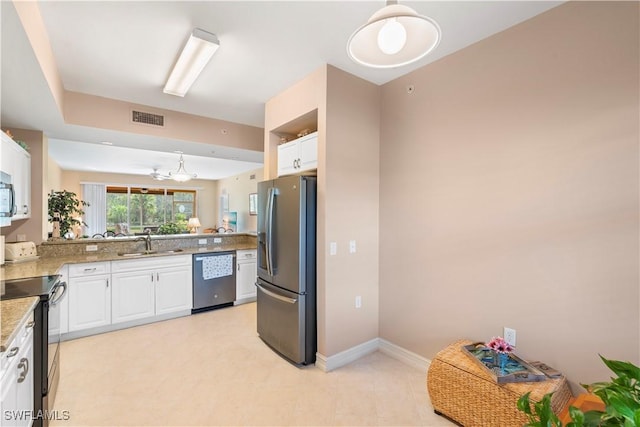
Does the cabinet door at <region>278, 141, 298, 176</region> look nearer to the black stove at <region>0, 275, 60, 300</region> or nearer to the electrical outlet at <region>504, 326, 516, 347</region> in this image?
the black stove at <region>0, 275, 60, 300</region>

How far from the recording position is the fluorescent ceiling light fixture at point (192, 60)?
2152 millimetres

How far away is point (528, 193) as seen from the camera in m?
2.05

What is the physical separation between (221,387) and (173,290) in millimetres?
1895

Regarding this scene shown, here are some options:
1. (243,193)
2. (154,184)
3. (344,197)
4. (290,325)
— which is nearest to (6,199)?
(290,325)

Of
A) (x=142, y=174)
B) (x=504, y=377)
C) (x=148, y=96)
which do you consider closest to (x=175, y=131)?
(x=148, y=96)

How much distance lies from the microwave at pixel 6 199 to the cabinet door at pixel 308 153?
236 cm

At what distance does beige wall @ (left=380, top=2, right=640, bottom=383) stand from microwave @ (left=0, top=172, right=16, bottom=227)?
318 cm

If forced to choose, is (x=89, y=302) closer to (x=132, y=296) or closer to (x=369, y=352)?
(x=132, y=296)

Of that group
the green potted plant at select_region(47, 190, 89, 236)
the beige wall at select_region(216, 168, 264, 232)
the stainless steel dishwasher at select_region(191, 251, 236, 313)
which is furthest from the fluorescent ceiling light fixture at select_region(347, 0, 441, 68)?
the beige wall at select_region(216, 168, 264, 232)

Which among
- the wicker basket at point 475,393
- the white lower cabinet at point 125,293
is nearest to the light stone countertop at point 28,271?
the white lower cabinet at point 125,293

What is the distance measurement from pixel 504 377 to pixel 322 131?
2158 millimetres

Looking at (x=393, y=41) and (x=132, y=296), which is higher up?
(x=393, y=41)

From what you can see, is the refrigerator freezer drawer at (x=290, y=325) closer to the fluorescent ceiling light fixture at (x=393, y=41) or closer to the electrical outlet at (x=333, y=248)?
the electrical outlet at (x=333, y=248)

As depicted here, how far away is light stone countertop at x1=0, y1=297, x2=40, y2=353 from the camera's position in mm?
1251
